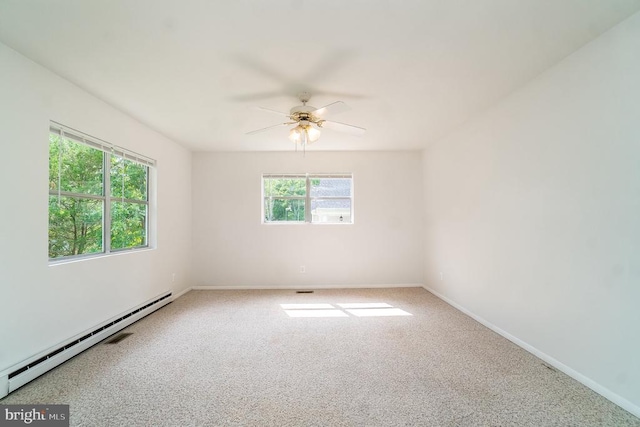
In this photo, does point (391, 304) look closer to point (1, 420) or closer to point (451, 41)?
point (451, 41)

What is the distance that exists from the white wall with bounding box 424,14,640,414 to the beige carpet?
0.30 m

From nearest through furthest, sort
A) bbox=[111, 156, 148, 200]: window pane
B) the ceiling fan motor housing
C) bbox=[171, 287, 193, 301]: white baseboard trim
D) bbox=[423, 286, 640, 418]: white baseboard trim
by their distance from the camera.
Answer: bbox=[423, 286, 640, 418]: white baseboard trim
the ceiling fan motor housing
bbox=[111, 156, 148, 200]: window pane
bbox=[171, 287, 193, 301]: white baseboard trim

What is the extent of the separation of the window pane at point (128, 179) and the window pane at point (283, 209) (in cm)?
190

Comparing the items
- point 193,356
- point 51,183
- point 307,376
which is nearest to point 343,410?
point 307,376

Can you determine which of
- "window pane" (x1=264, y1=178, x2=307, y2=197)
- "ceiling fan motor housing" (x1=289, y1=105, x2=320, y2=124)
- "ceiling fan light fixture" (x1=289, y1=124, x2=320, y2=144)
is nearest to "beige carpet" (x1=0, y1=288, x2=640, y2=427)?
"ceiling fan light fixture" (x1=289, y1=124, x2=320, y2=144)

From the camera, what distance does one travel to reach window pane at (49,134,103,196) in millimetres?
2371

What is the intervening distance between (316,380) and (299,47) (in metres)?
2.40

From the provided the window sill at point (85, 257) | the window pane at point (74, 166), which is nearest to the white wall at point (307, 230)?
the window sill at point (85, 257)

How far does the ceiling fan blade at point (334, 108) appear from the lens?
89.8 inches

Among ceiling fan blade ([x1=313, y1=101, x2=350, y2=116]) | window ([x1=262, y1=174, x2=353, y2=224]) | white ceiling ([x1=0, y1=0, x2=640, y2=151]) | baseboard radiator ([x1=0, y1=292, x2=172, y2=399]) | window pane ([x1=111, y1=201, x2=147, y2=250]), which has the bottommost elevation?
baseboard radiator ([x1=0, y1=292, x2=172, y2=399])

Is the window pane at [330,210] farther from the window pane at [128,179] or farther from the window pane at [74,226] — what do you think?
the window pane at [74,226]

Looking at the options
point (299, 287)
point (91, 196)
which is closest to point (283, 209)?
point (299, 287)

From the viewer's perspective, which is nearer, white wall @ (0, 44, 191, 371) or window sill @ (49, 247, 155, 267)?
white wall @ (0, 44, 191, 371)

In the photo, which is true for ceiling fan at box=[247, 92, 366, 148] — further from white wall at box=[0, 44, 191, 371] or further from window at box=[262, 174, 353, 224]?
window at box=[262, 174, 353, 224]
